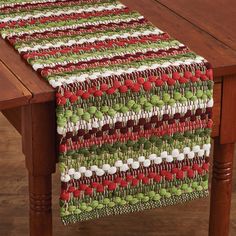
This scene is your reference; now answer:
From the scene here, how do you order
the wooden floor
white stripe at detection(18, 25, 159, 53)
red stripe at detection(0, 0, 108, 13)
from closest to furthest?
white stripe at detection(18, 25, 159, 53)
red stripe at detection(0, 0, 108, 13)
the wooden floor

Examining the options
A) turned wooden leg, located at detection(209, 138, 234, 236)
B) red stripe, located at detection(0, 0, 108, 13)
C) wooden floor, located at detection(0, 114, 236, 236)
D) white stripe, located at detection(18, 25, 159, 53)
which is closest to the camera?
white stripe, located at detection(18, 25, 159, 53)

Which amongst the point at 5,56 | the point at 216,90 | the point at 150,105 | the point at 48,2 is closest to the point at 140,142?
the point at 150,105

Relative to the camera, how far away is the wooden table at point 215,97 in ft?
7.32

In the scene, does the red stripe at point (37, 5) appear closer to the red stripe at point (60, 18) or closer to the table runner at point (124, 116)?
the red stripe at point (60, 18)

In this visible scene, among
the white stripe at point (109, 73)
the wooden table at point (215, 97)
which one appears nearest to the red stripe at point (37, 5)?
the wooden table at point (215, 97)

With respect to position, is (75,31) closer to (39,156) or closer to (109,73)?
(109,73)

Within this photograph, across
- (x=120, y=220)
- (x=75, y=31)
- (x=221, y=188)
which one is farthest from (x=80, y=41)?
(x=120, y=220)

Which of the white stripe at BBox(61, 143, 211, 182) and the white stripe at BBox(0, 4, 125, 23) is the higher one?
the white stripe at BBox(0, 4, 125, 23)

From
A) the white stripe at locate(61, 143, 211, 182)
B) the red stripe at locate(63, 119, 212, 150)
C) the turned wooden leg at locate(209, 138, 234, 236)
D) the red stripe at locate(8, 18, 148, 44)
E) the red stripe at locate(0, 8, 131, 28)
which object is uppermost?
the red stripe at locate(0, 8, 131, 28)

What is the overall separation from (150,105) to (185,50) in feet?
0.85

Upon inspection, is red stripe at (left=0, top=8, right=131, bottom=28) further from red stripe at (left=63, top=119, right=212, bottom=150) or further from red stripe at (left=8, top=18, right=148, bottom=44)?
red stripe at (left=63, top=119, right=212, bottom=150)

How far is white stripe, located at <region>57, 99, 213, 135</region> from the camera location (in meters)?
2.22

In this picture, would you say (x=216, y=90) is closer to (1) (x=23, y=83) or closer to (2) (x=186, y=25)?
(2) (x=186, y=25)

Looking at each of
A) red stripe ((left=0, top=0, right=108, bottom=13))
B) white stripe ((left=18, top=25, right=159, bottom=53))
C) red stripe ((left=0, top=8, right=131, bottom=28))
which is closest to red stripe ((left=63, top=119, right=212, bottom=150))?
white stripe ((left=18, top=25, right=159, bottom=53))
